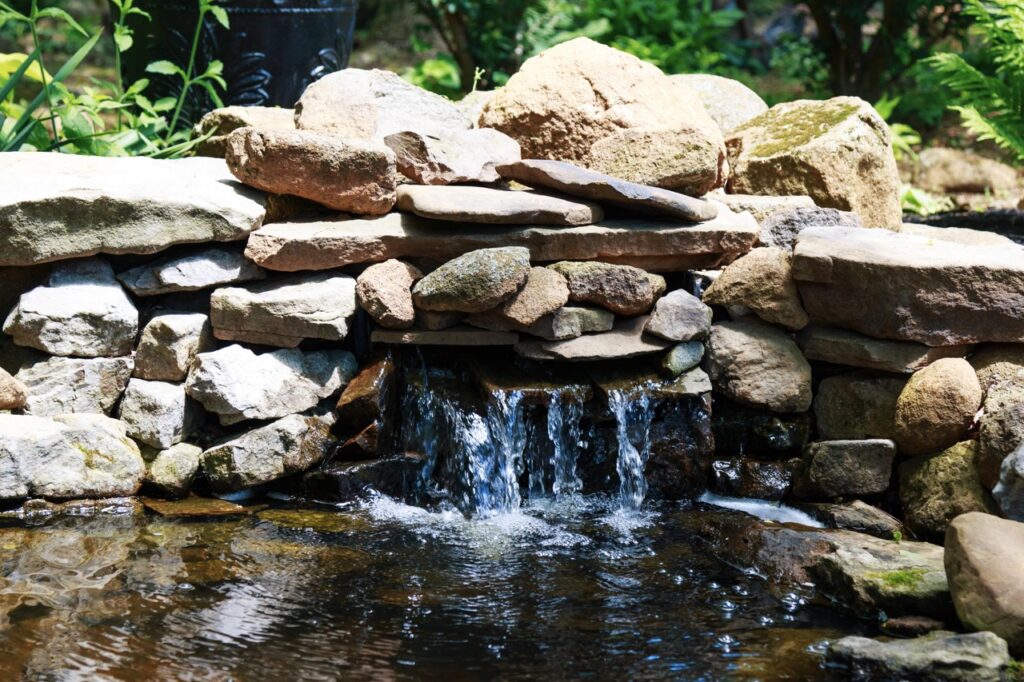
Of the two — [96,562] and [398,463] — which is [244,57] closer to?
[398,463]

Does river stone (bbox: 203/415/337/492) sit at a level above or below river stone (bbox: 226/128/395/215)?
below

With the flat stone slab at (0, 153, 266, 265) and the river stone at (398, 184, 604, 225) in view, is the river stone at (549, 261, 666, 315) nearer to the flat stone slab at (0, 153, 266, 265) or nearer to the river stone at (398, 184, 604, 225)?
the river stone at (398, 184, 604, 225)

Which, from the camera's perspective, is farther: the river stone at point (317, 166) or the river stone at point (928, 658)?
the river stone at point (317, 166)

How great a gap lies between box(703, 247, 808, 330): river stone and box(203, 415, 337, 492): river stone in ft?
5.88

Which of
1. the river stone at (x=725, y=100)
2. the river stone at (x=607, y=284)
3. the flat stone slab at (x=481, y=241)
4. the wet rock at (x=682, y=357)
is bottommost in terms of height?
Result: the wet rock at (x=682, y=357)

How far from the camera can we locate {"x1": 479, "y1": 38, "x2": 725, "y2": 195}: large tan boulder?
199 inches

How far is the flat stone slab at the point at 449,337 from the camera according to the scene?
4523 millimetres

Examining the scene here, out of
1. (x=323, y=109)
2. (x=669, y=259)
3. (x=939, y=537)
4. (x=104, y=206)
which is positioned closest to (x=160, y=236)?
(x=104, y=206)

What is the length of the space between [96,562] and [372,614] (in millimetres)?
961

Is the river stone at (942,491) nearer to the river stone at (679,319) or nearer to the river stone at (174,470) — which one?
the river stone at (679,319)

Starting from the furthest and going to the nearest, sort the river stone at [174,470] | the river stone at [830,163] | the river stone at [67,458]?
the river stone at [830,163] < the river stone at [174,470] < the river stone at [67,458]

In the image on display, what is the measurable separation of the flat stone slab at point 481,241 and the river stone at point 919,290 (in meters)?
0.43

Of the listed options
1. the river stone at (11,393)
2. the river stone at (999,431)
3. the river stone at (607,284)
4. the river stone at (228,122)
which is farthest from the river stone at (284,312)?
the river stone at (999,431)

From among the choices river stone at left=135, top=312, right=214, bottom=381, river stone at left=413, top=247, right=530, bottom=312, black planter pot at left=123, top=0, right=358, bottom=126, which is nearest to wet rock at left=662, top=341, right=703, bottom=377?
river stone at left=413, top=247, right=530, bottom=312
